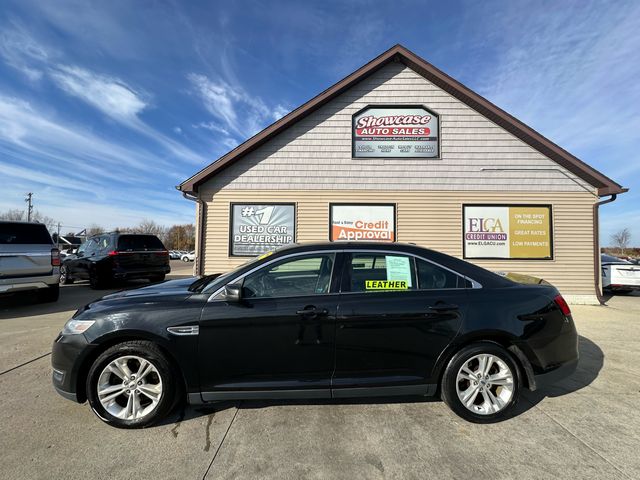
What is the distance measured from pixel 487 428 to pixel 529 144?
27.5 feet

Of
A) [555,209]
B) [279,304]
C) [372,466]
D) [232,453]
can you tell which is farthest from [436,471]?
[555,209]

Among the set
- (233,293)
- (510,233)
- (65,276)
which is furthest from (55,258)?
(510,233)

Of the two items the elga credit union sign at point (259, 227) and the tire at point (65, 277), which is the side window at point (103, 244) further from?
the elga credit union sign at point (259, 227)

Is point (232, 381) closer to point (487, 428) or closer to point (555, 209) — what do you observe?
point (487, 428)

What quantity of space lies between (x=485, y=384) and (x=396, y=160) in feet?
22.7

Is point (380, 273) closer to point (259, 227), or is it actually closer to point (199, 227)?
point (259, 227)

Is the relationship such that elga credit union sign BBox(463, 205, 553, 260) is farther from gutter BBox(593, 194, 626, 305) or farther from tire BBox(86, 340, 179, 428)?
tire BBox(86, 340, 179, 428)

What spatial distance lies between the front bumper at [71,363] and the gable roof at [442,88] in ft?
21.0

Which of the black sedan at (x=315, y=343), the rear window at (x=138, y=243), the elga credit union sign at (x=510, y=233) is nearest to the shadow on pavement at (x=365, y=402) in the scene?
the black sedan at (x=315, y=343)

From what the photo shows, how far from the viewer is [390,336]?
271cm

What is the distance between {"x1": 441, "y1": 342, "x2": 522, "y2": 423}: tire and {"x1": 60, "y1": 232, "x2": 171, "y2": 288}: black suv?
9864 mm

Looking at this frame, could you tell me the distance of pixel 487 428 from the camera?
8.72ft

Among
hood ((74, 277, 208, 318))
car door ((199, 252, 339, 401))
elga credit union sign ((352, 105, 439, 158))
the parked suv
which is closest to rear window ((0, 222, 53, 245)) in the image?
the parked suv

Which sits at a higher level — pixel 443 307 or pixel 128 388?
pixel 443 307
